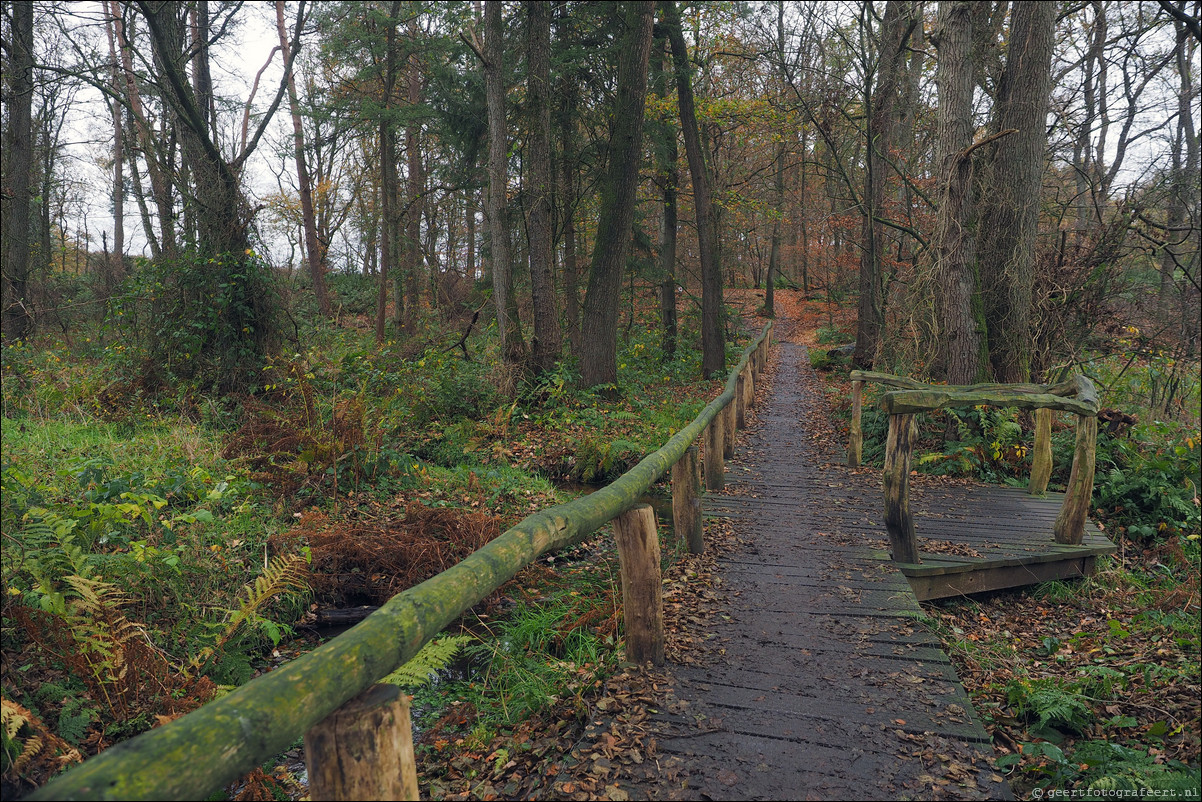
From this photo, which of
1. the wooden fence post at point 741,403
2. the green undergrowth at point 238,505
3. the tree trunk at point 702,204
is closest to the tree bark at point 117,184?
the green undergrowth at point 238,505

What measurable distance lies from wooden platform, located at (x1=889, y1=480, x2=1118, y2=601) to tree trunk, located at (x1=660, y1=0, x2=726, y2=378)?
32.9 feet

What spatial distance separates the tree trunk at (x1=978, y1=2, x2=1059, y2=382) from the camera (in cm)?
931

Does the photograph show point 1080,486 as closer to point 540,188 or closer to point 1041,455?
point 1041,455

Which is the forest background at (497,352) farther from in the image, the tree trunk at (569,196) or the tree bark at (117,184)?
the tree bark at (117,184)

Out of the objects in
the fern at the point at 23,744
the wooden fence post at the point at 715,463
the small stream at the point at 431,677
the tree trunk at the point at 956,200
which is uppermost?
the tree trunk at the point at 956,200

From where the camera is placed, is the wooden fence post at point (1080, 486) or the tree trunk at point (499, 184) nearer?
the wooden fence post at point (1080, 486)

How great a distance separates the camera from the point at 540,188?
12.5 metres

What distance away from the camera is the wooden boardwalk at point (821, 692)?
9.56 ft

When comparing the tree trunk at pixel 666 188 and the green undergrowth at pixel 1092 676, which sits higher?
the tree trunk at pixel 666 188

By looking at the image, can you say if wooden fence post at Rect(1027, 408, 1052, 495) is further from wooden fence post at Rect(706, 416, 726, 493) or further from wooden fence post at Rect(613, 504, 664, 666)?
wooden fence post at Rect(613, 504, 664, 666)

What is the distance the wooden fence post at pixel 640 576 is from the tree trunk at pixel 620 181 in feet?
29.9

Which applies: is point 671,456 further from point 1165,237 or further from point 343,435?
point 1165,237

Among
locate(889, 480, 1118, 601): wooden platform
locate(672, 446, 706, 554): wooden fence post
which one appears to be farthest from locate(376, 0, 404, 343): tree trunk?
locate(889, 480, 1118, 601): wooden platform

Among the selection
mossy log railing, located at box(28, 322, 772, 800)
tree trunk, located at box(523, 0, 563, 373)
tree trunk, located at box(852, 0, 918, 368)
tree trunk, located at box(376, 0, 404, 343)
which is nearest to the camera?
mossy log railing, located at box(28, 322, 772, 800)
